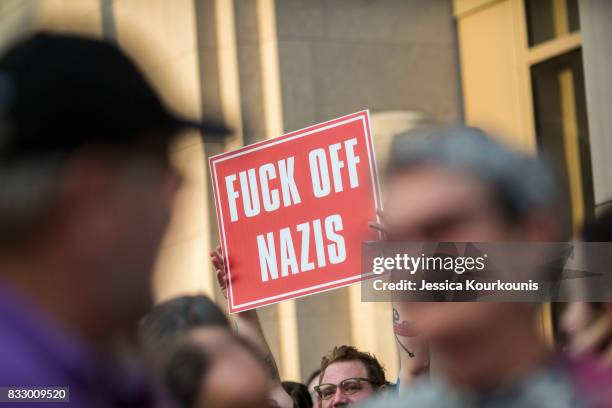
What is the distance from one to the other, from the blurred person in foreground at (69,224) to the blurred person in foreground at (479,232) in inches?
12.0

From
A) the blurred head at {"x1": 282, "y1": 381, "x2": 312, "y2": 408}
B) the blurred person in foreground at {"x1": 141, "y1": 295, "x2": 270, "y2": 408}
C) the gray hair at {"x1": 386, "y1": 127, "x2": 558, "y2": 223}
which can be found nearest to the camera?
the gray hair at {"x1": 386, "y1": 127, "x2": 558, "y2": 223}

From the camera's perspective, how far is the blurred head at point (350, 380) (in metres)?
4.49

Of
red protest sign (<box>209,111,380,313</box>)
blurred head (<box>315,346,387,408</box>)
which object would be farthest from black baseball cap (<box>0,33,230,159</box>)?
blurred head (<box>315,346,387,408</box>)

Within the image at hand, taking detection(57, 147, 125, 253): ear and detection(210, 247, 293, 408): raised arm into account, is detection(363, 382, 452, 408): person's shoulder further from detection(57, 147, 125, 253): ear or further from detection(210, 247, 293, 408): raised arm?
detection(210, 247, 293, 408): raised arm

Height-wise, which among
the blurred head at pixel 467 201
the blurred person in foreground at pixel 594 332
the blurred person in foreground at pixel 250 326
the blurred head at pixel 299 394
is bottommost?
the blurred head at pixel 299 394

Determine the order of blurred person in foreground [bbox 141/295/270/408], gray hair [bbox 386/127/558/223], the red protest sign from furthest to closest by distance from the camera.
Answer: the red protest sign, blurred person in foreground [bbox 141/295/270/408], gray hair [bbox 386/127/558/223]

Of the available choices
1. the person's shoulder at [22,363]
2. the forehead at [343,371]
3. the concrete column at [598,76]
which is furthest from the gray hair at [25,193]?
the concrete column at [598,76]

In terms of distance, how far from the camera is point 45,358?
1260mm

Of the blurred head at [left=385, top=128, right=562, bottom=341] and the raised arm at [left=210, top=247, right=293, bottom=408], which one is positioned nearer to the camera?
the blurred head at [left=385, top=128, right=562, bottom=341]

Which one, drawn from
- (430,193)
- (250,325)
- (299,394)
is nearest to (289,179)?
(250,325)

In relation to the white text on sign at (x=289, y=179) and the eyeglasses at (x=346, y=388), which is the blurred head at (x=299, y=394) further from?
the white text on sign at (x=289, y=179)

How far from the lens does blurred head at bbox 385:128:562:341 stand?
1.36 m

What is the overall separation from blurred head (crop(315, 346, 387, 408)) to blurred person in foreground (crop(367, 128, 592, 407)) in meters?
3.04

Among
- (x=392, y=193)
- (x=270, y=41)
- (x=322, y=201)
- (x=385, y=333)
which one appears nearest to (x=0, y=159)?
(x=392, y=193)
